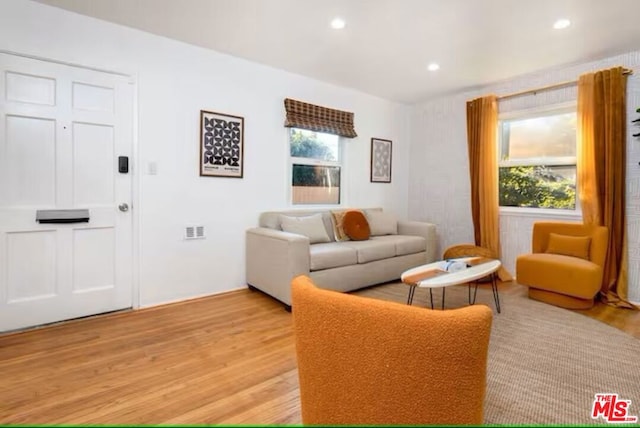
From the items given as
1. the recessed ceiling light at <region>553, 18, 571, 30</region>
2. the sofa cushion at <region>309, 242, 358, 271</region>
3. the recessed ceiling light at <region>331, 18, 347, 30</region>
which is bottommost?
the sofa cushion at <region>309, 242, 358, 271</region>

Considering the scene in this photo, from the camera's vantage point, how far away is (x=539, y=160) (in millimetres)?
3863

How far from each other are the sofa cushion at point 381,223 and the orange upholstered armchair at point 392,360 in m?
3.27

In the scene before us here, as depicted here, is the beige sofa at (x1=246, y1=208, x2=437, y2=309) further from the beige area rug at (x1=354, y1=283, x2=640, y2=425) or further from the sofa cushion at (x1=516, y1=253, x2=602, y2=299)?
the sofa cushion at (x1=516, y1=253, x2=602, y2=299)

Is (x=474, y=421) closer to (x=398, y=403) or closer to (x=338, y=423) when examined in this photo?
(x=398, y=403)

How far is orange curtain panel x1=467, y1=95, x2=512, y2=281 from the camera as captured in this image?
4.03 meters

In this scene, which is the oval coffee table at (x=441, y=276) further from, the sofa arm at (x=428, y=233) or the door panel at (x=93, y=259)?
the door panel at (x=93, y=259)

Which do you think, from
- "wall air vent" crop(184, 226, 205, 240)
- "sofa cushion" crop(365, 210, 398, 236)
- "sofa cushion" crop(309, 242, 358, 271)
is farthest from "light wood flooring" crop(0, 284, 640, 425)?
"sofa cushion" crop(365, 210, 398, 236)

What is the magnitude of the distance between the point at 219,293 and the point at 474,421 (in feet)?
9.53

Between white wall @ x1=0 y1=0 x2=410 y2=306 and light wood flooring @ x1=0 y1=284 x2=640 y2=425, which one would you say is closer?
light wood flooring @ x1=0 y1=284 x2=640 y2=425

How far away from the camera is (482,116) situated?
4.11 m

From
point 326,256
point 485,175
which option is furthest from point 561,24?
point 326,256

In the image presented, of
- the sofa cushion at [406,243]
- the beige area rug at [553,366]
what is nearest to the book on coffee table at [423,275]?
the beige area rug at [553,366]

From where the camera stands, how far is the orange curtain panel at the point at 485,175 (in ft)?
13.2

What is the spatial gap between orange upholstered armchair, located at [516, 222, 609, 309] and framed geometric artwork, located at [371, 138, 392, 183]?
6.82 feet
